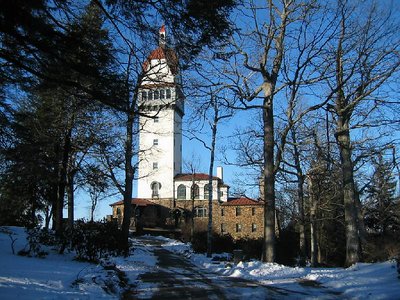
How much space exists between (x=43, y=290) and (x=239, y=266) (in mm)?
8927

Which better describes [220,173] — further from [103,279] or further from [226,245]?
[103,279]

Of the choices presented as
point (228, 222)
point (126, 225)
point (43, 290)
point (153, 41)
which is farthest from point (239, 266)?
point (228, 222)

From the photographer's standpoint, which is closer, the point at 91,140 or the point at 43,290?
the point at 43,290

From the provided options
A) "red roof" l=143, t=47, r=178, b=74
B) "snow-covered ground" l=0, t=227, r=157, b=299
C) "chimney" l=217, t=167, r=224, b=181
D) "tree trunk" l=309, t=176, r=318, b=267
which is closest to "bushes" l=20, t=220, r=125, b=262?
"snow-covered ground" l=0, t=227, r=157, b=299

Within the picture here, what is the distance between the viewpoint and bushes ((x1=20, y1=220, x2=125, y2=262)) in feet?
47.4

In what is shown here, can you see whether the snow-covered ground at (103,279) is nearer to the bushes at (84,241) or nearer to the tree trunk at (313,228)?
the bushes at (84,241)

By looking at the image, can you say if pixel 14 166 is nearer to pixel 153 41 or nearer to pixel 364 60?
pixel 153 41

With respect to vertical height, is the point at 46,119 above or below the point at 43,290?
above

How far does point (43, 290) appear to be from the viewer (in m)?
8.16

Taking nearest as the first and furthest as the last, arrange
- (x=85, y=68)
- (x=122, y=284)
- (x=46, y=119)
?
(x=85, y=68), (x=122, y=284), (x=46, y=119)

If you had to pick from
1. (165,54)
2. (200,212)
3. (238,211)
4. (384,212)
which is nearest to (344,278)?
(165,54)

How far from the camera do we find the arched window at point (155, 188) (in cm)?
6672

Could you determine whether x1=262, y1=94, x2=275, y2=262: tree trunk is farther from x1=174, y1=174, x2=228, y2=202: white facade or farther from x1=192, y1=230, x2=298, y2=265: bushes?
x1=174, y1=174, x2=228, y2=202: white facade

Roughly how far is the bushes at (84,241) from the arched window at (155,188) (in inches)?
1996
